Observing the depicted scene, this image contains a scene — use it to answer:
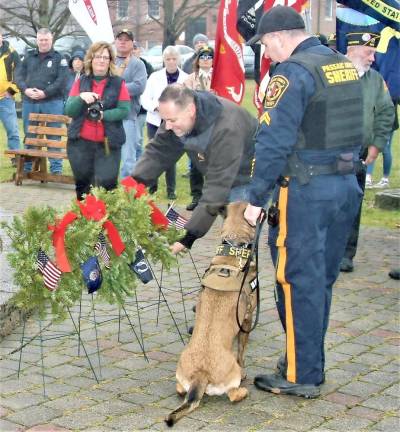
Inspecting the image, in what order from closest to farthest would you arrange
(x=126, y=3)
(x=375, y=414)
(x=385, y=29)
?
(x=375, y=414) < (x=385, y=29) < (x=126, y=3)

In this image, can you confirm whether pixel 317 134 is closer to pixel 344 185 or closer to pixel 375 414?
pixel 344 185

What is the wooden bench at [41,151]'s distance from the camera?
41.3ft

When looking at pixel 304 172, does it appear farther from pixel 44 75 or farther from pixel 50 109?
pixel 50 109

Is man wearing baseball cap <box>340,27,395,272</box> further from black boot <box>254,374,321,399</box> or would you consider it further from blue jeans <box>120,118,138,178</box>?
blue jeans <box>120,118,138,178</box>

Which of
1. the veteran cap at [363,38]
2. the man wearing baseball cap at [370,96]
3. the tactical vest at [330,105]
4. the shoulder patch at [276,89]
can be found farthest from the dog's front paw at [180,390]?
the veteran cap at [363,38]

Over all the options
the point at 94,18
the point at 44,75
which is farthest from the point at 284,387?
the point at 44,75

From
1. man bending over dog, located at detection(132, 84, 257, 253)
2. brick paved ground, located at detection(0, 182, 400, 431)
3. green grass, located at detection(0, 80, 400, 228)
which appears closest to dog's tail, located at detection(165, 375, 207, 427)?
brick paved ground, located at detection(0, 182, 400, 431)

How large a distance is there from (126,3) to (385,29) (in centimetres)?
2900

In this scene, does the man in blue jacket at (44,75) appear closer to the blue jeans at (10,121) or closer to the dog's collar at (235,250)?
the blue jeans at (10,121)

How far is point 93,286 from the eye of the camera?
468 cm

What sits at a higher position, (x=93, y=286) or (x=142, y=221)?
(x=142, y=221)

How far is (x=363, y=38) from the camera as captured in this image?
720cm

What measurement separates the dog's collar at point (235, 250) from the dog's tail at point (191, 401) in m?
0.80

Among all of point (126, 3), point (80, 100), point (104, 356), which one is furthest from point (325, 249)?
point (126, 3)
